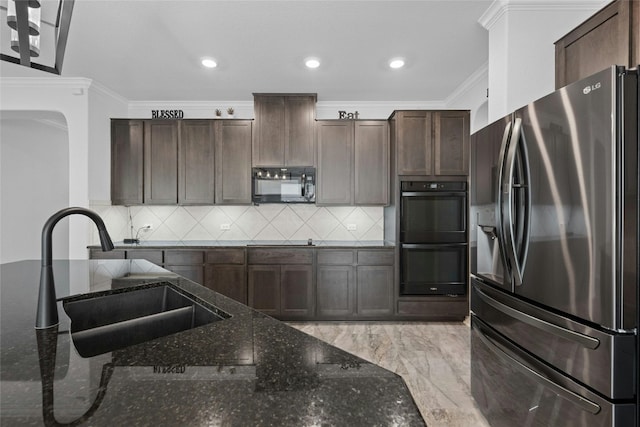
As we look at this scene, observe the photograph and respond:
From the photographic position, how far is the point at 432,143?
3.57 meters

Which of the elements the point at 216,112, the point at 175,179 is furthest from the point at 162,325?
the point at 216,112

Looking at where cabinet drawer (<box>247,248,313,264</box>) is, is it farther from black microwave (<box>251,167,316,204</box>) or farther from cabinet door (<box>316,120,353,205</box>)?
cabinet door (<box>316,120,353,205</box>)

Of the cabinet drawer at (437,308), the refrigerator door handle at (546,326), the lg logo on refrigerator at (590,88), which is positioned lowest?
the cabinet drawer at (437,308)

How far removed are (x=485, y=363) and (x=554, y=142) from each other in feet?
4.24

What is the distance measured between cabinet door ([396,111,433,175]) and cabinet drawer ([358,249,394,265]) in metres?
0.94

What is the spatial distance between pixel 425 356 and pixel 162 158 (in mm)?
3770

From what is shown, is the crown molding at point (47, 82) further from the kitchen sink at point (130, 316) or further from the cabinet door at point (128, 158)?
the kitchen sink at point (130, 316)

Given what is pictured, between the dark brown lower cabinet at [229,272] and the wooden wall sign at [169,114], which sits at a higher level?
the wooden wall sign at [169,114]

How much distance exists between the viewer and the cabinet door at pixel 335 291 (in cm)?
365

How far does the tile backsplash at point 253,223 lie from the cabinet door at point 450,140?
105 cm

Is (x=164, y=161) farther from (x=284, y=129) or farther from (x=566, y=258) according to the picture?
(x=566, y=258)

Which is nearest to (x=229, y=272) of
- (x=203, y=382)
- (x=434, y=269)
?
(x=434, y=269)

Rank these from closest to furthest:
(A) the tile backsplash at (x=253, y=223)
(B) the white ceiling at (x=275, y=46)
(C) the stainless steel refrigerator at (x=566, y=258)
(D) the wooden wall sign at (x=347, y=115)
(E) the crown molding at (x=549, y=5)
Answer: (C) the stainless steel refrigerator at (x=566, y=258) → (E) the crown molding at (x=549, y=5) → (B) the white ceiling at (x=275, y=46) → (D) the wooden wall sign at (x=347, y=115) → (A) the tile backsplash at (x=253, y=223)

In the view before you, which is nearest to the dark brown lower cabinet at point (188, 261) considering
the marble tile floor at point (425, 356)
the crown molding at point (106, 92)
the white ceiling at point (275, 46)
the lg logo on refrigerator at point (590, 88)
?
the marble tile floor at point (425, 356)
